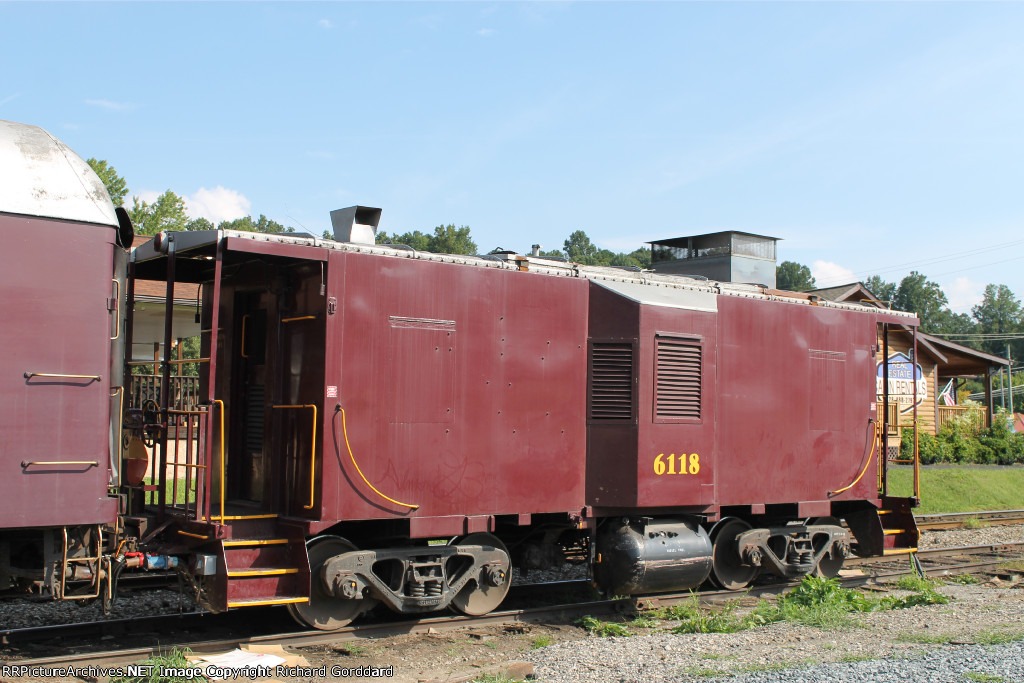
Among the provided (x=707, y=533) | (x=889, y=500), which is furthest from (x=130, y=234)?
(x=889, y=500)

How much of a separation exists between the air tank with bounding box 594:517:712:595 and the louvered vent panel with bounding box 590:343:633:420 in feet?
3.90

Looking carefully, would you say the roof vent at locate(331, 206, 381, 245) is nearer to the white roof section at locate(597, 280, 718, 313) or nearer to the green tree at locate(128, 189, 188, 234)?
the white roof section at locate(597, 280, 718, 313)

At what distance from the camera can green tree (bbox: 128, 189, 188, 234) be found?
37.6m

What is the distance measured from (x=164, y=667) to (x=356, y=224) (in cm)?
433

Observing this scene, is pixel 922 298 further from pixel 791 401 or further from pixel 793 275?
pixel 791 401

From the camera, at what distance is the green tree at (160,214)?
37625mm

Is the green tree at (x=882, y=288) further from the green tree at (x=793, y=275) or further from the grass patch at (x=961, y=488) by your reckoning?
the grass patch at (x=961, y=488)

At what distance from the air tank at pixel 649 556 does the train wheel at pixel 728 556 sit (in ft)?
2.21

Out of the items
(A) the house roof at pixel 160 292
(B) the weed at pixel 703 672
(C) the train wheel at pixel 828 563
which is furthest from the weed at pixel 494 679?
(A) the house roof at pixel 160 292

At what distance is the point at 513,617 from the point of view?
8773mm

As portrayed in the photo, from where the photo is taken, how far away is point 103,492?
22.1 feet

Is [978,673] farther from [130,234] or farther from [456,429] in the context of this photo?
[130,234]

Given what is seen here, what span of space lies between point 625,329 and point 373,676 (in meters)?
4.22

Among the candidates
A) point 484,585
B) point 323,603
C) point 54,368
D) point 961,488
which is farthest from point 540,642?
point 961,488
